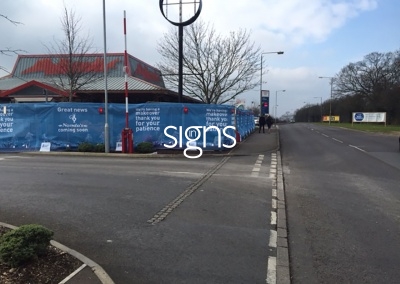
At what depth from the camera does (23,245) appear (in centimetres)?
423

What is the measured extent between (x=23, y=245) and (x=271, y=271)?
261 centimetres

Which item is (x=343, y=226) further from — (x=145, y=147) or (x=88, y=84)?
(x=88, y=84)

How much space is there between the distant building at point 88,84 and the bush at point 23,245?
2106 centimetres

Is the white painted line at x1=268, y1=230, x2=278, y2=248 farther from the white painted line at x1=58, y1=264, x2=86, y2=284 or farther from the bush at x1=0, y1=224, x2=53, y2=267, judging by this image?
the bush at x1=0, y1=224, x2=53, y2=267

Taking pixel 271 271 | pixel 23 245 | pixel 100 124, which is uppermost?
pixel 100 124

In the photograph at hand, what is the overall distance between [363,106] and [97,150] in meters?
93.6

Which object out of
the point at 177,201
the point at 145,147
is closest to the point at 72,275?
the point at 177,201

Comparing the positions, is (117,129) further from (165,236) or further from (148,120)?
(165,236)

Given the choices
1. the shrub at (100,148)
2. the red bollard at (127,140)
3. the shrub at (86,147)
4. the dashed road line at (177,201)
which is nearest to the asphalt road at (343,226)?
the dashed road line at (177,201)

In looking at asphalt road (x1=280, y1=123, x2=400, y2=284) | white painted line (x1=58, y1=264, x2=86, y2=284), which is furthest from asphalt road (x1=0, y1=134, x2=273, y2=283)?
asphalt road (x1=280, y1=123, x2=400, y2=284)

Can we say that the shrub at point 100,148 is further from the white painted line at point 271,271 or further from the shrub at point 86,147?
the white painted line at point 271,271

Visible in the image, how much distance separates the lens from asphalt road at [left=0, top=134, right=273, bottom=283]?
4.59m

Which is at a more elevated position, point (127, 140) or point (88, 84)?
point (88, 84)

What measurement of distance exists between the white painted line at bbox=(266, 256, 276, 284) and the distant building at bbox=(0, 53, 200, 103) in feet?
71.0
